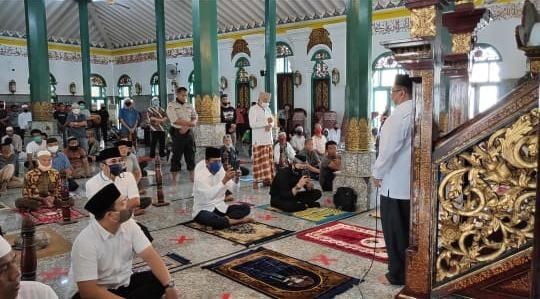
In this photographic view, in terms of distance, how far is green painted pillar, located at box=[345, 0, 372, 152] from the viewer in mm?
5625

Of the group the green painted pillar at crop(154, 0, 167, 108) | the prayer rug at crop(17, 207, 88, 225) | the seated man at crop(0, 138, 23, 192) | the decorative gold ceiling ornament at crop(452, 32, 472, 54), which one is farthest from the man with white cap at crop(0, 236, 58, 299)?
the green painted pillar at crop(154, 0, 167, 108)

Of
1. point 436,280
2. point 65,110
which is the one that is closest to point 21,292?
point 436,280

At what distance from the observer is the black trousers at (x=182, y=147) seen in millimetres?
7008

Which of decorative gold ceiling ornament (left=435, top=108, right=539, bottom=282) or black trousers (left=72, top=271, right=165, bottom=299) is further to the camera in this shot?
black trousers (left=72, top=271, right=165, bottom=299)

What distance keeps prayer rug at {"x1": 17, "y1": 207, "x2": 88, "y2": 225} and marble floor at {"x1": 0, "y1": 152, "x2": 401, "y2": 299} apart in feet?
0.53

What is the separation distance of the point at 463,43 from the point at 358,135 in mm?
1819

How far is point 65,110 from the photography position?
11.0m

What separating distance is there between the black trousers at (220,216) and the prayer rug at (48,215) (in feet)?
5.36

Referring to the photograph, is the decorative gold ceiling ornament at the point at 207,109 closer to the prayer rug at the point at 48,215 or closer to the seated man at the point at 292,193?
the seated man at the point at 292,193

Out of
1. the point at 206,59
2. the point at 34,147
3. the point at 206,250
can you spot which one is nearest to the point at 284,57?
the point at 206,59

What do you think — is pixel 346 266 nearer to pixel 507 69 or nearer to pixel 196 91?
pixel 196 91

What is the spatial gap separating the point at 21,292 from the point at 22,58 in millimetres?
17822

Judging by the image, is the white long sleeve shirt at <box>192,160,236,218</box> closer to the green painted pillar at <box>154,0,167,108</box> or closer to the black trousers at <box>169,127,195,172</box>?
the black trousers at <box>169,127,195,172</box>

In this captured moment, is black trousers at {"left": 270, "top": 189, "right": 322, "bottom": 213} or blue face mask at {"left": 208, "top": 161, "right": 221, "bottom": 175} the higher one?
blue face mask at {"left": 208, "top": 161, "right": 221, "bottom": 175}
